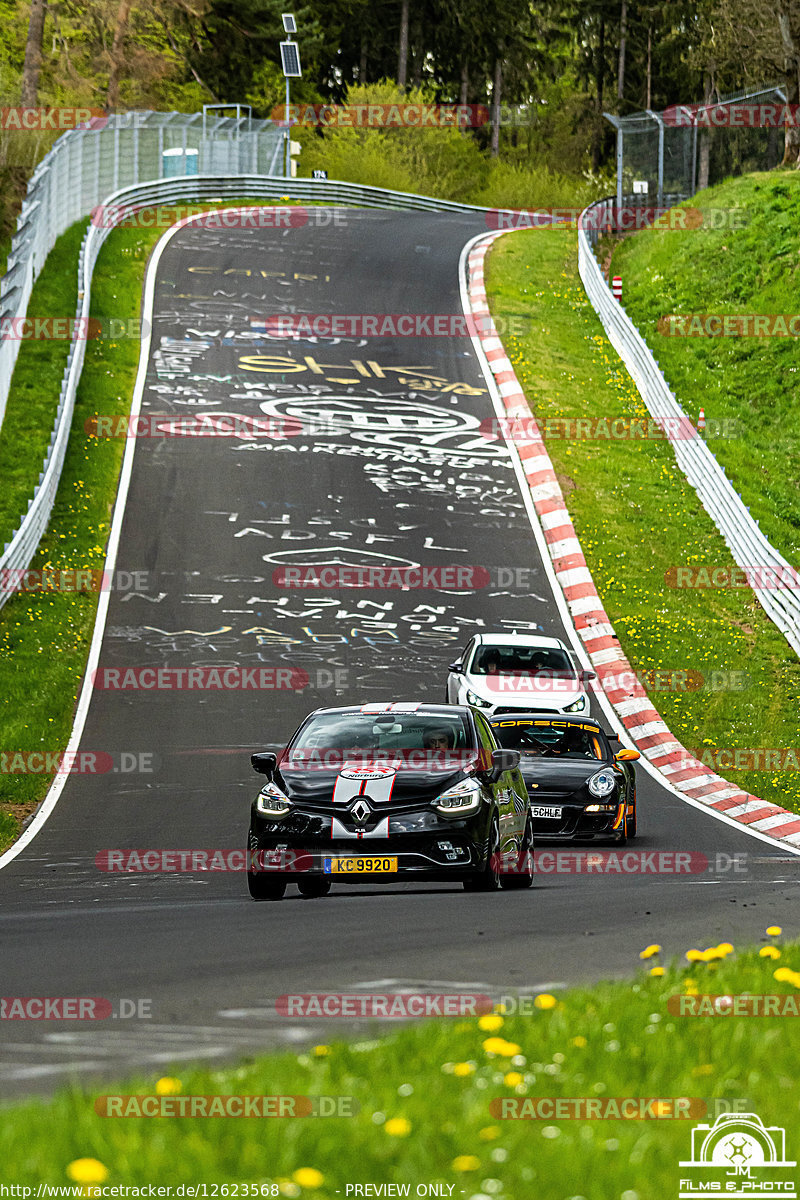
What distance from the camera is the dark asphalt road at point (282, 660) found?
24.6 feet

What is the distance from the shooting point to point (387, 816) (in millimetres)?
10406

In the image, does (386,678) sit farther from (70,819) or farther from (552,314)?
(552,314)

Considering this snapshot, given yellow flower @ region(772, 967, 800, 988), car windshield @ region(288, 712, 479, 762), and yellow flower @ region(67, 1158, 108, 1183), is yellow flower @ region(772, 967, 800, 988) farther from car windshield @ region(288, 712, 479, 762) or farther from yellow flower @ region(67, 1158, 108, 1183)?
car windshield @ region(288, 712, 479, 762)

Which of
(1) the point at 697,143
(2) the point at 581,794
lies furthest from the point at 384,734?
(1) the point at 697,143

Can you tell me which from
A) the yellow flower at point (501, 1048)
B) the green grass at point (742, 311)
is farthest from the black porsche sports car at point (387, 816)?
the green grass at point (742, 311)

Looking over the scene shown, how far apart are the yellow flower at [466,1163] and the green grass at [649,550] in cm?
1349

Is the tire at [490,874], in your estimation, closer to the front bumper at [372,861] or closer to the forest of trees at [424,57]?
the front bumper at [372,861]

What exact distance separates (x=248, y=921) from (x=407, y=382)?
26929 mm

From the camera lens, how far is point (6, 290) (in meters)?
30.7

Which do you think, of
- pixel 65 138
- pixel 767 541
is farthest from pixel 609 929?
pixel 65 138

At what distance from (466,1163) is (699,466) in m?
26.4

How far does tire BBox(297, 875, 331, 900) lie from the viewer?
1071 centimetres

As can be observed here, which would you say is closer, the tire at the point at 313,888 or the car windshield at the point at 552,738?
the tire at the point at 313,888

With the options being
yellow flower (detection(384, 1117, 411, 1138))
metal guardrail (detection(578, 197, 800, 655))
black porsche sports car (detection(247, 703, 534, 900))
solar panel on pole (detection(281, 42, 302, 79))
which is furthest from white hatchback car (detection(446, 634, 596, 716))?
solar panel on pole (detection(281, 42, 302, 79))
